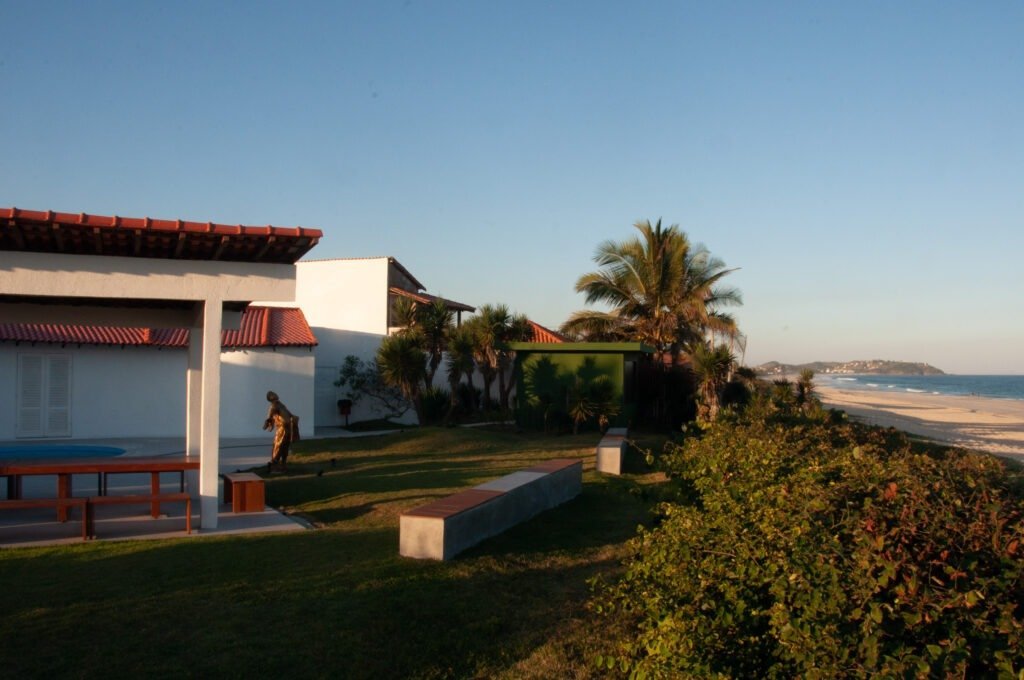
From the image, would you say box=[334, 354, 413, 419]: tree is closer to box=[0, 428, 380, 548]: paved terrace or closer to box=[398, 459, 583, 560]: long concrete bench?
box=[0, 428, 380, 548]: paved terrace

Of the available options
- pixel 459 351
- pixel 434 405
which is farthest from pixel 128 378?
pixel 459 351

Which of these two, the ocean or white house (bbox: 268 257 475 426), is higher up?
white house (bbox: 268 257 475 426)

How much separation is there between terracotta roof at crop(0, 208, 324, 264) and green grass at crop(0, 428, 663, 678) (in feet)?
9.16

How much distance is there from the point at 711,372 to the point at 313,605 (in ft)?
54.3

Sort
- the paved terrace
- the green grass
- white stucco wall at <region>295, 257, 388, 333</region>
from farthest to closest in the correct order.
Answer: white stucco wall at <region>295, 257, 388, 333</region>, the paved terrace, the green grass

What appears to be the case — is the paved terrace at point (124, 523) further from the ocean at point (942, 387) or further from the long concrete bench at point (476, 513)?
the ocean at point (942, 387)

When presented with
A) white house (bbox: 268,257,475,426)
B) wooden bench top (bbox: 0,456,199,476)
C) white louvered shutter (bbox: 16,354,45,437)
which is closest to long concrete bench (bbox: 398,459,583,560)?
wooden bench top (bbox: 0,456,199,476)

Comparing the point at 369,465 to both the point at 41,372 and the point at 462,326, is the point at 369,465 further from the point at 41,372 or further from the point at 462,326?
the point at 41,372

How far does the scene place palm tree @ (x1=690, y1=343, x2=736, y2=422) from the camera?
21.0 m

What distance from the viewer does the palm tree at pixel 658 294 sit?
25891 mm

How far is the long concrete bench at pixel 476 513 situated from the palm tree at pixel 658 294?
16.2 metres

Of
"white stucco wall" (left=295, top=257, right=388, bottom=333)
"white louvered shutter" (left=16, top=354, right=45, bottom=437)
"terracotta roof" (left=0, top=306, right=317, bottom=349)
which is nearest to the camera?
"white louvered shutter" (left=16, top=354, right=45, bottom=437)

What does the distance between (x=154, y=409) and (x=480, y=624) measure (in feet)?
→ 61.4

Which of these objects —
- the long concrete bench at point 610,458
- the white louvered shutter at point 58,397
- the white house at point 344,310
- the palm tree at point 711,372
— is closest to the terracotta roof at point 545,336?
the white house at point 344,310
